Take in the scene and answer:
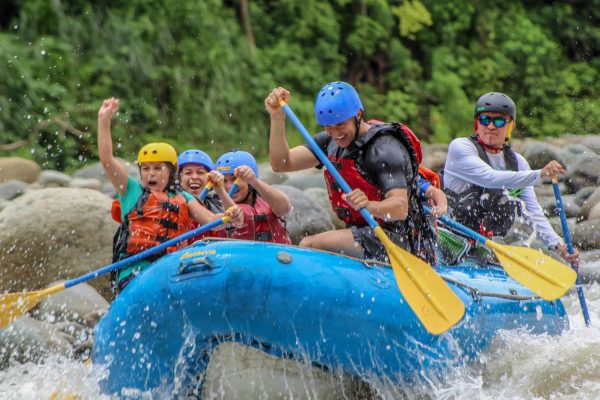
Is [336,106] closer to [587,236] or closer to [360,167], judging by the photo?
[360,167]

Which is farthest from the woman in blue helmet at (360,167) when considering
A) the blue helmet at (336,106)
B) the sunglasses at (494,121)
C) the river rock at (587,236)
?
the river rock at (587,236)

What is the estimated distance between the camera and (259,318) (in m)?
4.25

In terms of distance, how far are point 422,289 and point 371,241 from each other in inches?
19.4

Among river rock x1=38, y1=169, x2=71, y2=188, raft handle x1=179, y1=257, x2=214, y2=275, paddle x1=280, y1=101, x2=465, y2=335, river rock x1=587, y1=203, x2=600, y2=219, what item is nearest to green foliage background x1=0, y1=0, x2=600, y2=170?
river rock x1=38, y1=169, x2=71, y2=188

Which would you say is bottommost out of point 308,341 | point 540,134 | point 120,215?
point 540,134

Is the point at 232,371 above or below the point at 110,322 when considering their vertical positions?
below

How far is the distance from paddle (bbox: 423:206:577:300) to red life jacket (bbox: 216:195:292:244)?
1.35 metres

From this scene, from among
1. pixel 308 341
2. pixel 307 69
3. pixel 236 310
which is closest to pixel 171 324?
pixel 236 310

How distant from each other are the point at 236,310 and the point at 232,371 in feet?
2.56

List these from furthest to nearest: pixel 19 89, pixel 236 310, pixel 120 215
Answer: pixel 19 89 < pixel 120 215 < pixel 236 310

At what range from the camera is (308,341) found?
14.2ft

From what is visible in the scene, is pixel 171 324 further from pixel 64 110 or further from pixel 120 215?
pixel 64 110

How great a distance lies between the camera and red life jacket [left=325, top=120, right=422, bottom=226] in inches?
187

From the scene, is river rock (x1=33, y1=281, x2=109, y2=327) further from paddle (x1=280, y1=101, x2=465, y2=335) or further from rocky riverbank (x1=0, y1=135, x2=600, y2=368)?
paddle (x1=280, y1=101, x2=465, y2=335)
